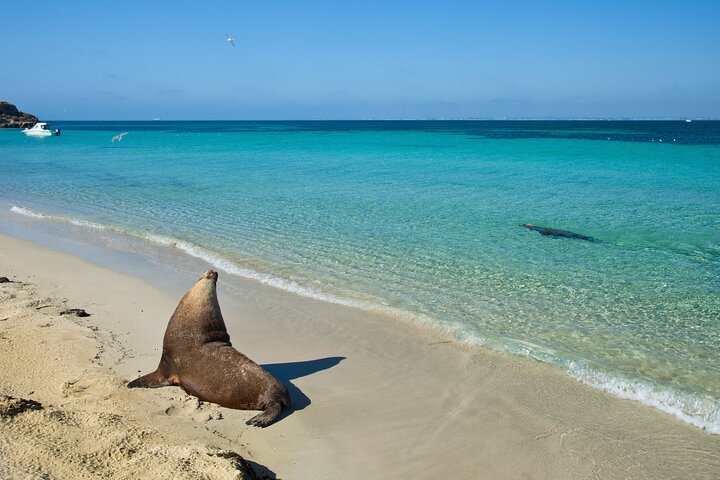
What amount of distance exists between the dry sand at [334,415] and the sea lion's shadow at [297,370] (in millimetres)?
28

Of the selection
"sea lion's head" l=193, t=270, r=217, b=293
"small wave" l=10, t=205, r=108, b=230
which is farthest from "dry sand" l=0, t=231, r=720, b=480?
"small wave" l=10, t=205, r=108, b=230

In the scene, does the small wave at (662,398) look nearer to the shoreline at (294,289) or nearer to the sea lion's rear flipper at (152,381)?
the shoreline at (294,289)

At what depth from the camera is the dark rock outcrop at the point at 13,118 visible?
94812 mm

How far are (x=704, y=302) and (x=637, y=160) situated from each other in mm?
32050

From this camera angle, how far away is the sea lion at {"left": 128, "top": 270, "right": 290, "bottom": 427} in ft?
18.8

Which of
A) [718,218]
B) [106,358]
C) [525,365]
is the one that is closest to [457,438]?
[525,365]

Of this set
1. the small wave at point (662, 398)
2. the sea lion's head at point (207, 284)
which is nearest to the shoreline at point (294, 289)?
the small wave at point (662, 398)

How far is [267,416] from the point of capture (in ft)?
18.1

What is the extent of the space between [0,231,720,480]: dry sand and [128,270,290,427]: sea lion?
0.15 metres

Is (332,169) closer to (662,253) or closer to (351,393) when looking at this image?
(662,253)

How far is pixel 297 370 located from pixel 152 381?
158cm

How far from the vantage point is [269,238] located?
45.9 ft

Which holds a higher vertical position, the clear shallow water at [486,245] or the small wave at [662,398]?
the clear shallow water at [486,245]

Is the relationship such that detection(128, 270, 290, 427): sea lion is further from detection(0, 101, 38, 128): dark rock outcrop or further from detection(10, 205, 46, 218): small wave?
detection(0, 101, 38, 128): dark rock outcrop
